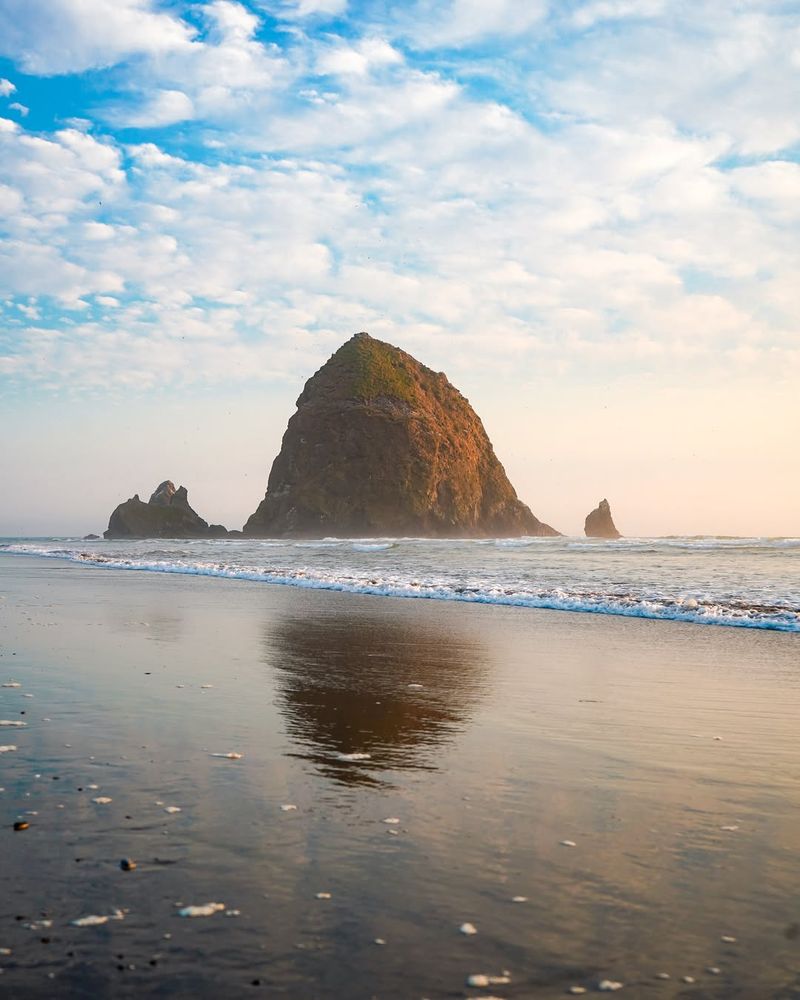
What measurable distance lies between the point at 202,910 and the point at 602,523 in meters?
129

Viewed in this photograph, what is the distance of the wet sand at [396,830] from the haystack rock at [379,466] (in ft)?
334

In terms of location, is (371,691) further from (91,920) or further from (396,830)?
(91,920)

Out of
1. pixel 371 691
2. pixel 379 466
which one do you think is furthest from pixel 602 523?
pixel 371 691

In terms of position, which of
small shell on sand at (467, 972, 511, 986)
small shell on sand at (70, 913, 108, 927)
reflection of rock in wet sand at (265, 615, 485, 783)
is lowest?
reflection of rock in wet sand at (265, 615, 485, 783)

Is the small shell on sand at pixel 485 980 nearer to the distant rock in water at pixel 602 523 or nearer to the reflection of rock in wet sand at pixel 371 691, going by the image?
the reflection of rock in wet sand at pixel 371 691

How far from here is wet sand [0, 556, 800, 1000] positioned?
8.38 feet

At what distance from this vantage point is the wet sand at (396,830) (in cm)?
255

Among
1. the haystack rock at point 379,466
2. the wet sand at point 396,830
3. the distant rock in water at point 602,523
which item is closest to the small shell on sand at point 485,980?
the wet sand at point 396,830

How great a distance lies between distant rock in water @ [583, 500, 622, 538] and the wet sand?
4803 inches

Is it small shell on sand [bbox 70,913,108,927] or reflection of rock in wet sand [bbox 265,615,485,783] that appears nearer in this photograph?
small shell on sand [bbox 70,913,108,927]

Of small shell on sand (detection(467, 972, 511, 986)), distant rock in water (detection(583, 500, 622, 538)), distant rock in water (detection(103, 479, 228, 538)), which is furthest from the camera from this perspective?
distant rock in water (detection(583, 500, 622, 538))

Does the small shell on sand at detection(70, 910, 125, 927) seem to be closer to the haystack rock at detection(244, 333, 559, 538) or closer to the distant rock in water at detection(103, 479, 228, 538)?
the haystack rock at detection(244, 333, 559, 538)

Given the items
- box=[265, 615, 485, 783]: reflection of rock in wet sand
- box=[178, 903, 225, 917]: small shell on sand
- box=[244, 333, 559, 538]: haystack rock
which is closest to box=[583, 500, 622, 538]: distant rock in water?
box=[244, 333, 559, 538]: haystack rock

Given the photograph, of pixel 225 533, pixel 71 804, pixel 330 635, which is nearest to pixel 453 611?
pixel 330 635
